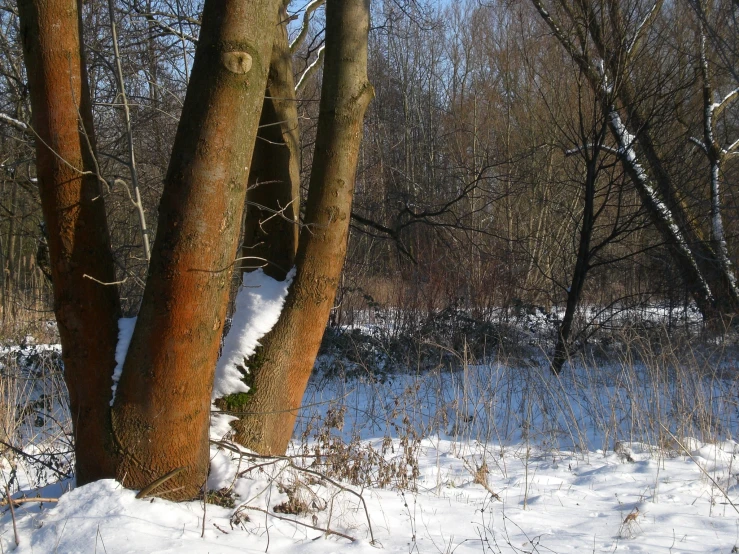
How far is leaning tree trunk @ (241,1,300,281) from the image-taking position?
3695 mm

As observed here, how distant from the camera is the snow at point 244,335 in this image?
322 cm

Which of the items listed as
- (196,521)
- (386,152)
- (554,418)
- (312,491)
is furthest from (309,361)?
(386,152)

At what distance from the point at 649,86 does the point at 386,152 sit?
8.92 m

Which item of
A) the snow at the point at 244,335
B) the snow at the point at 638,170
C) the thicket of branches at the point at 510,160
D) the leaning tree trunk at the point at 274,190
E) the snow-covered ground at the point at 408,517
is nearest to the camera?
A: the snow-covered ground at the point at 408,517

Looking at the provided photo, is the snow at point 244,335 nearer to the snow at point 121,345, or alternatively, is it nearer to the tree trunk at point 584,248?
the snow at point 121,345

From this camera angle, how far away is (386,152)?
50.9 feet

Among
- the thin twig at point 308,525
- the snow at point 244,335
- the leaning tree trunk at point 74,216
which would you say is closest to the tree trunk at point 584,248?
the snow at point 244,335

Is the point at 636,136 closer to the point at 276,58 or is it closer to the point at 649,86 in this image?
the point at 649,86

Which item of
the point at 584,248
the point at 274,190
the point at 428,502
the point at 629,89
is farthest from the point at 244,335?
the point at 629,89

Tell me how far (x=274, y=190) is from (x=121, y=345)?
1.38 m

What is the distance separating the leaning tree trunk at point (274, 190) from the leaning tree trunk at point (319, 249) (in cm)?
36

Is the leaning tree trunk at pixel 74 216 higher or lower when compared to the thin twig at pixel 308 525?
higher

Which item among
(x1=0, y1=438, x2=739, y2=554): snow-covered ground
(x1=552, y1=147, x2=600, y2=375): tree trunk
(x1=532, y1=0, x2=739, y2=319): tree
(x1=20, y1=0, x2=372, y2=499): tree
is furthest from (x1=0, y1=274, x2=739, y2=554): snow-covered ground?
(x1=532, y1=0, x2=739, y2=319): tree

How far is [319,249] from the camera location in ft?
10.9
